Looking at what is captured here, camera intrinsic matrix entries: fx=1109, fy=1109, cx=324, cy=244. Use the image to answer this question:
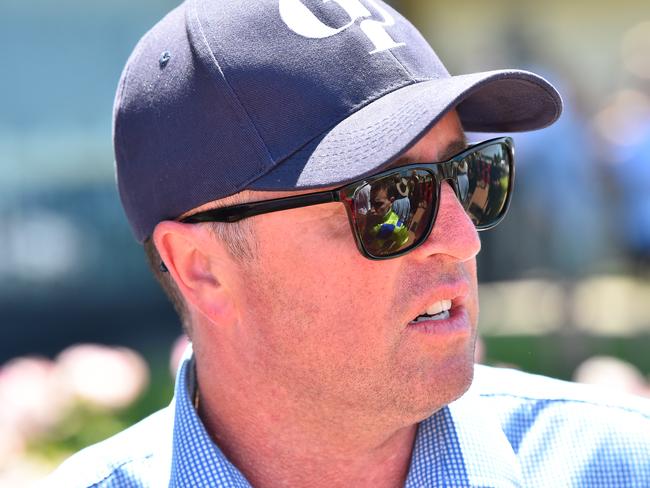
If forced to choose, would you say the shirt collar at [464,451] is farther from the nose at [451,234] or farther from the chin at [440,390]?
the nose at [451,234]

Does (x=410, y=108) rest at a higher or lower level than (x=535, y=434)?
higher

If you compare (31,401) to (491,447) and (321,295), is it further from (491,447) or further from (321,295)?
(491,447)

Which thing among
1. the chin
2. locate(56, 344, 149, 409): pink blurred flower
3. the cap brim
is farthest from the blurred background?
the cap brim

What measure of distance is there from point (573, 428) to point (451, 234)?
45 centimetres

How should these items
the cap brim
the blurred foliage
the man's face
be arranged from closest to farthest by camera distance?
the cap brim < the man's face < the blurred foliage

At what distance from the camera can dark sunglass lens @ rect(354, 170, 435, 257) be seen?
6.89 ft

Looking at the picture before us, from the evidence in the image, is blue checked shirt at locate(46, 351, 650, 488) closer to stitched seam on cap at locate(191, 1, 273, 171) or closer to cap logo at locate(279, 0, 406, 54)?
stitched seam on cap at locate(191, 1, 273, 171)

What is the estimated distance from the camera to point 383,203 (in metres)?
2.12

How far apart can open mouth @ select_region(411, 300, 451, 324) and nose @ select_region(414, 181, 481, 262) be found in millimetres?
95

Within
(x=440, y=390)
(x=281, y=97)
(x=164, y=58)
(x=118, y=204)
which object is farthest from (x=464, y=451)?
(x=118, y=204)

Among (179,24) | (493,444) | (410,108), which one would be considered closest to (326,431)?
(493,444)

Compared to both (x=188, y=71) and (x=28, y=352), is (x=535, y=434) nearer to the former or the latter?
(x=188, y=71)

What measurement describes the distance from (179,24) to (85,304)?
628 cm

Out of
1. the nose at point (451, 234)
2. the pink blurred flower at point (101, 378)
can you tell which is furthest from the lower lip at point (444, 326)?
the pink blurred flower at point (101, 378)
